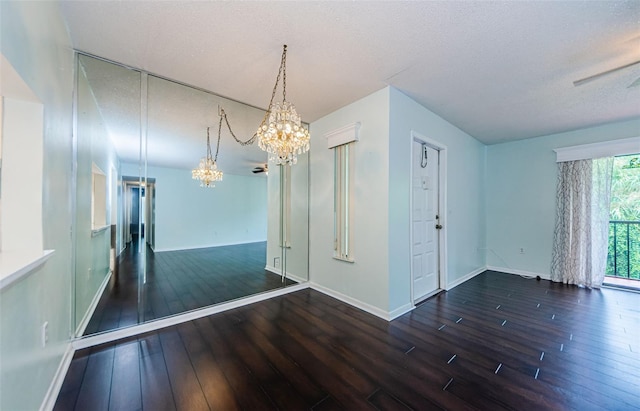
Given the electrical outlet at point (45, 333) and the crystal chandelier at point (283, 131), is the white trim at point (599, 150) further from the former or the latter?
the electrical outlet at point (45, 333)

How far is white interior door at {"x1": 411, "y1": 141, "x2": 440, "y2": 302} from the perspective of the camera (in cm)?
316

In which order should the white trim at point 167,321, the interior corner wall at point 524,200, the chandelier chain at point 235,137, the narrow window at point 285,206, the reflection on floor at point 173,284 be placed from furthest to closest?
the interior corner wall at point 524,200, the narrow window at point 285,206, the chandelier chain at point 235,137, the reflection on floor at point 173,284, the white trim at point 167,321

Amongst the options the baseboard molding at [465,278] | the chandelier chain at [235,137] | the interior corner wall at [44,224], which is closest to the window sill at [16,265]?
the interior corner wall at [44,224]

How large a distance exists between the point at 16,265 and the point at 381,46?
274cm

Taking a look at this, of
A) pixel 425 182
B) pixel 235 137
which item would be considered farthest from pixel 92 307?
pixel 425 182

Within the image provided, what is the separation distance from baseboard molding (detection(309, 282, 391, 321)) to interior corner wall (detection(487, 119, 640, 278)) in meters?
3.75

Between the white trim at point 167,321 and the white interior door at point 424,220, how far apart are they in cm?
195

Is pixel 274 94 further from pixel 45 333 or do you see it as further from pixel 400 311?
pixel 400 311

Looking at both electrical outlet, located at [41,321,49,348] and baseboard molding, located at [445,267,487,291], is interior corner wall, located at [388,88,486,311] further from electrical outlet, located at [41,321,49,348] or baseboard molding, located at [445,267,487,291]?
electrical outlet, located at [41,321,49,348]

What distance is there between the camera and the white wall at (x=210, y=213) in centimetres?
473

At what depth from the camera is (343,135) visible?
123 inches

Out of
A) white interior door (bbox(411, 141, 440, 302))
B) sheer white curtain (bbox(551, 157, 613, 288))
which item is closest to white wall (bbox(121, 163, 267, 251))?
white interior door (bbox(411, 141, 440, 302))

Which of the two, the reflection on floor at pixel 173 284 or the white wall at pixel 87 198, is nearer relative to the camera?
the white wall at pixel 87 198

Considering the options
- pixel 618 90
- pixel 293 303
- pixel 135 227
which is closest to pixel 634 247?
pixel 618 90
